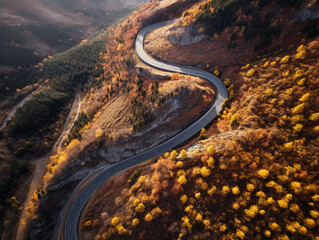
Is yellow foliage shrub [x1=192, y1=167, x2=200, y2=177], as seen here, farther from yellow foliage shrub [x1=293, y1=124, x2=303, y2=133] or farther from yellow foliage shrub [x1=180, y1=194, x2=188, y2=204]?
yellow foliage shrub [x1=293, y1=124, x2=303, y2=133]

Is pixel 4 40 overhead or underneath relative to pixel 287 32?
overhead

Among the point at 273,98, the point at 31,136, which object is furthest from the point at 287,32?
the point at 31,136

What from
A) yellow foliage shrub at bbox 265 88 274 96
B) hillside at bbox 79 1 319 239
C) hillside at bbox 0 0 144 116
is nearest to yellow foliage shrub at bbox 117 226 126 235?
hillside at bbox 79 1 319 239

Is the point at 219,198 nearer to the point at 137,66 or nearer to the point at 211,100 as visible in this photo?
the point at 211,100

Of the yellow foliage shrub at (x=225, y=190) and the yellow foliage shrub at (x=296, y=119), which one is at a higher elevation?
the yellow foliage shrub at (x=296, y=119)

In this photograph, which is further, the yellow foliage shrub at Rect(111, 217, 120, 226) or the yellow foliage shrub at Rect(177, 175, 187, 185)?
the yellow foliage shrub at Rect(111, 217, 120, 226)

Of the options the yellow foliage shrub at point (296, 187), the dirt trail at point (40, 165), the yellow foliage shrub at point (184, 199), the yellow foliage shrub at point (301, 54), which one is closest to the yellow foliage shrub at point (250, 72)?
the yellow foliage shrub at point (301, 54)

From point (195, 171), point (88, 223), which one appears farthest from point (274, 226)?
point (88, 223)

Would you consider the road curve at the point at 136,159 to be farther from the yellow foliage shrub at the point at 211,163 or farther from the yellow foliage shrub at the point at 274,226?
the yellow foliage shrub at the point at 274,226

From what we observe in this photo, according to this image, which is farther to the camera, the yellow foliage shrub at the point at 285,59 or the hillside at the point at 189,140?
the yellow foliage shrub at the point at 285,59
